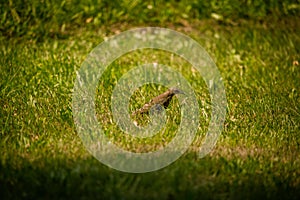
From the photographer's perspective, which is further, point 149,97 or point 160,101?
point 149,97

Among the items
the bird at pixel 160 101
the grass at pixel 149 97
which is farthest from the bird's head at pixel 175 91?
the grass at pixel 149 97

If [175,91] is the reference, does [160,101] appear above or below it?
below

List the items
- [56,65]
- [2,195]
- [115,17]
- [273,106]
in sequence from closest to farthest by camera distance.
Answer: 1. [2,195]
2. [273,106]
3. [56,65]
4. [115,17]

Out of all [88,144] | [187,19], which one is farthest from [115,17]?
[88,144]

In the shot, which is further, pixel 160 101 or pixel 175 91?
pixel 175 91

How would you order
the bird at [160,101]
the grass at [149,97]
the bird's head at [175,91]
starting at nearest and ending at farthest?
1. the grass at [149,97]
2. the bird at [160,101]
3. the bird's head at [175,91]

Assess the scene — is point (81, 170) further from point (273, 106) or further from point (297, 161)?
point (273, 106)

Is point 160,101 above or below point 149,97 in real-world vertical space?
below

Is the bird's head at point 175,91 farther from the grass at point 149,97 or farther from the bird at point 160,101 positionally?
the grass at point 149,97

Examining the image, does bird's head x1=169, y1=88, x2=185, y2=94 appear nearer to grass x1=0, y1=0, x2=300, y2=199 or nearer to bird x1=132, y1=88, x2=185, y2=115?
bird x1=132, y1=88, x2=185, y2=115
